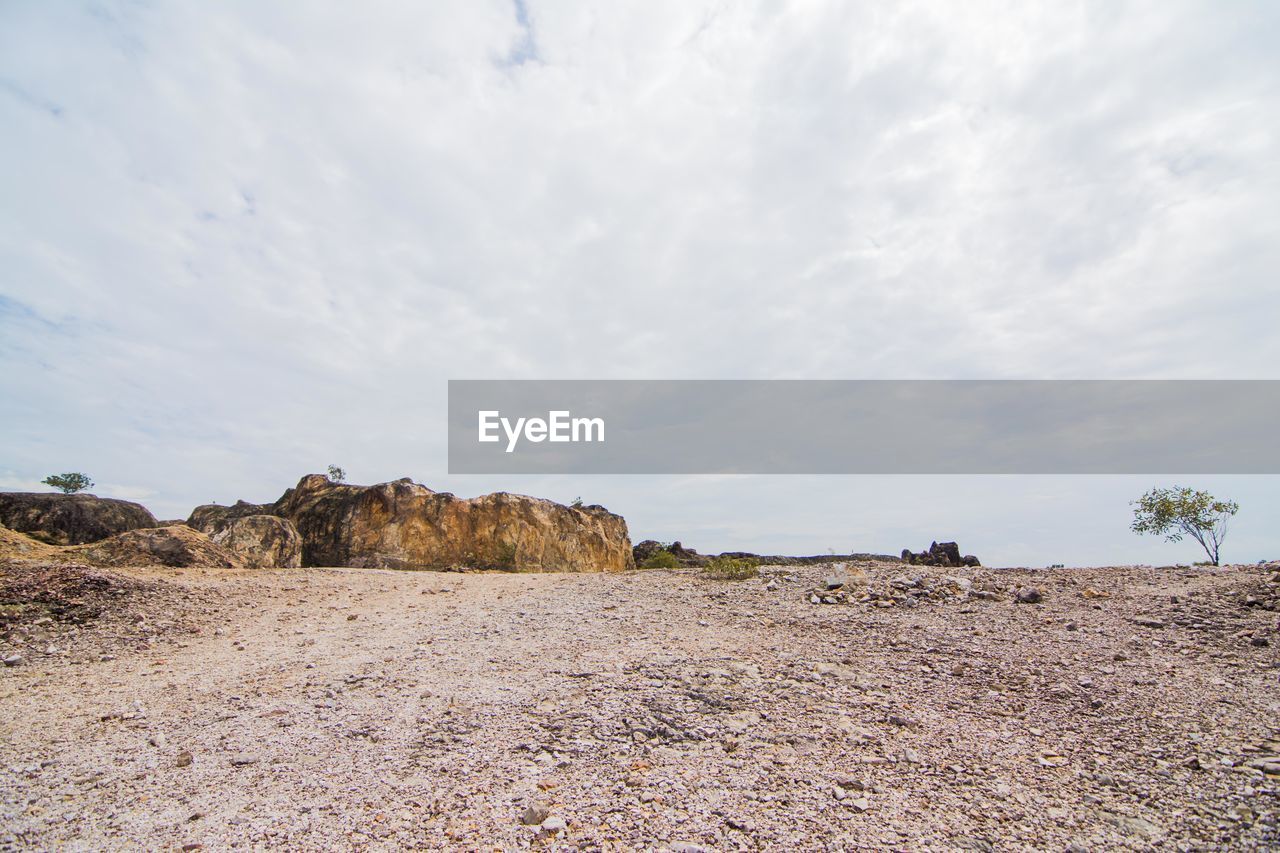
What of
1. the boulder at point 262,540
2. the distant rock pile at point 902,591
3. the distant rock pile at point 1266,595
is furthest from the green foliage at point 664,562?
the distant rock pile at point 1266,595

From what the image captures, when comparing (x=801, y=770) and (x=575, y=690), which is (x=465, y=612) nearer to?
(x=575, y=690)

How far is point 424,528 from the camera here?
18406mm

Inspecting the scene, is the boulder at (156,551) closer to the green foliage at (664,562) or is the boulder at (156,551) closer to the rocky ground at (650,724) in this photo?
the rocky ground at (650,724)

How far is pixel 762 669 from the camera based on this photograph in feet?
19.4

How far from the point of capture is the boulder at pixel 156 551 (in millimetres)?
11297

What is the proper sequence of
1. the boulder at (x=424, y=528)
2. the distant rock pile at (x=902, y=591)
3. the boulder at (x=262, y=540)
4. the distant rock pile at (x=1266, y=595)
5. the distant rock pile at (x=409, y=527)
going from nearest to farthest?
the distant rock pile at (x=1266, y=595), the distant rock pile at (x=902, y=591), the boulder at (x=262, y=540), the distant rock pile at (x=409, y=527), the boulder at (x=424, y=528)

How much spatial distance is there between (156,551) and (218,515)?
543 centimetres

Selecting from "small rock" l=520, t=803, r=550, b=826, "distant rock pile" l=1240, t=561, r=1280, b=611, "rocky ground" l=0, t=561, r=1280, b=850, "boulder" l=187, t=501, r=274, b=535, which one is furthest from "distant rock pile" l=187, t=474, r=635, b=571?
"distant rock pile" l=1240, t=561, r=1280, b=611

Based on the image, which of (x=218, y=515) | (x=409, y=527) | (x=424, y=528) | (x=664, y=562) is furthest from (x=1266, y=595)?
(x=218, y=515)

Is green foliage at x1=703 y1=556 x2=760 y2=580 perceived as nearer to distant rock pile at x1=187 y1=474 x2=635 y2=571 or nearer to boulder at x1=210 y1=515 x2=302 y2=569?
distant rock pile at x1=187 y1=474 x2=635 y2=571

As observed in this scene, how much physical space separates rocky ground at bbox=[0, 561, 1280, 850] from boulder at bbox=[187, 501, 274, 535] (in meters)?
6.53

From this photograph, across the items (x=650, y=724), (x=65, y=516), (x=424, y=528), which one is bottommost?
(x=650, y=724)

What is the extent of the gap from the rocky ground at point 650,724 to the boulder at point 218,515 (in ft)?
21.4

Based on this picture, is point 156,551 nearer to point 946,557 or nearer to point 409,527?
point 409,527
